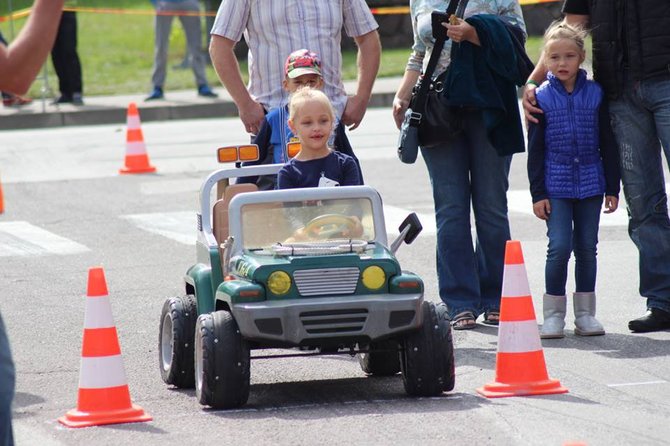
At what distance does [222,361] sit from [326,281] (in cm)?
54

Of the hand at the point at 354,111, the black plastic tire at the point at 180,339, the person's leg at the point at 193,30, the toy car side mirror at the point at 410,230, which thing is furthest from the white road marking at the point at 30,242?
the person's leg at the point at 193,30

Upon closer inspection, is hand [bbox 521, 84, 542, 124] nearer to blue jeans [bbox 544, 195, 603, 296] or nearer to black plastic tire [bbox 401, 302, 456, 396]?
blue jeans [bbox 544, 195, 603, 296]

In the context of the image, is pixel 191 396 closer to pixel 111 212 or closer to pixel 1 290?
pixel 1 290

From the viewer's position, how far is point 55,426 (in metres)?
6.25

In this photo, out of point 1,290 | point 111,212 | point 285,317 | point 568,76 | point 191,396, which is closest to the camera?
point 285,317

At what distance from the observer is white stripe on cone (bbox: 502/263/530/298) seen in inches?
260

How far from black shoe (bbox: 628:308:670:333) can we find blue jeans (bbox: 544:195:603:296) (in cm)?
30

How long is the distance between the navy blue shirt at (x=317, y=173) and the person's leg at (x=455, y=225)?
1.27 m

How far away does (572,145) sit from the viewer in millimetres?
7727

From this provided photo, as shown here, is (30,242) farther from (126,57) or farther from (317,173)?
(126,57)

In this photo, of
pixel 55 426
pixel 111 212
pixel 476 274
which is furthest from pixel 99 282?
pixel 111 212

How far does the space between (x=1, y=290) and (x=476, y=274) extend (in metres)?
3.32

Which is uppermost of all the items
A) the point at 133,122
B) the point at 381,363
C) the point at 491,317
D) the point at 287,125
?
the point at 133,122

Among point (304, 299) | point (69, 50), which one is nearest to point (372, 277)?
point (304, 299)
